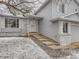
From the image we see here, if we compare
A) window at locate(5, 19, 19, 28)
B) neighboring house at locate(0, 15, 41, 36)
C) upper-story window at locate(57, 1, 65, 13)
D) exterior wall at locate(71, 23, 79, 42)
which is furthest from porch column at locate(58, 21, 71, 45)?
window at locate(5, 19, 19, 28)

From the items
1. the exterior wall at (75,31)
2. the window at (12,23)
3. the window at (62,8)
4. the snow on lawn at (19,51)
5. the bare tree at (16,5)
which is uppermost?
the window at (62,8)

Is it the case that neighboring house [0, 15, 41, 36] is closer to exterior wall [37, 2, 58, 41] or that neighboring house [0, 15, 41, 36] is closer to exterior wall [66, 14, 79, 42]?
exterior wall [37, 2, 58, 41]

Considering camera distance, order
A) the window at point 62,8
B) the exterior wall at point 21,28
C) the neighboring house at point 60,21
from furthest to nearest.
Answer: the window at point 62,8, the exterior wall at point 21,28, the neighboring house at point 60,21

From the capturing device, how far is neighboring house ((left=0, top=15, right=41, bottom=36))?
16859 mm

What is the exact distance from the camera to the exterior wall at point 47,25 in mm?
15469

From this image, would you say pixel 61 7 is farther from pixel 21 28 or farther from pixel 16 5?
pixel 16 5

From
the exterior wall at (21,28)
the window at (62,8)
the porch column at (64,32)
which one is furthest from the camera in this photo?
the window at (62,8)

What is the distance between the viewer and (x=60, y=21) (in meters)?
14.6

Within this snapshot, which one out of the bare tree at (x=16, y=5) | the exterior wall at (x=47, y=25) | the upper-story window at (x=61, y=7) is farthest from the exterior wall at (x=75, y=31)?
the bare tree at (x=16, y=5)

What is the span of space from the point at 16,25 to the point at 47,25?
131 inches

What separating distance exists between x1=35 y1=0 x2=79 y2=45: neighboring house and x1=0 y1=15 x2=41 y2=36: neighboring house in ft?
4.16

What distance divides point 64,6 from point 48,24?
9.10 feet

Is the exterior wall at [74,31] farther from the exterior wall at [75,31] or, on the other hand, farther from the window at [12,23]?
the window at [12,23]

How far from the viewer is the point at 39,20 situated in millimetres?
18359
